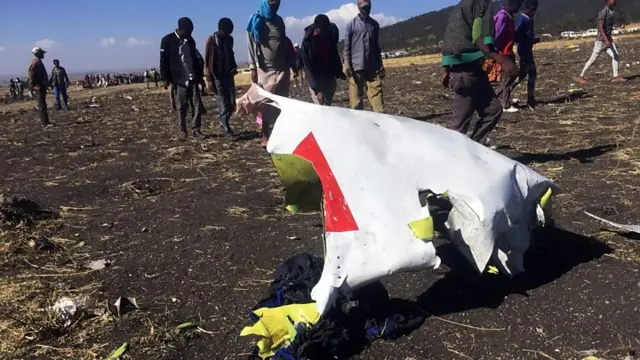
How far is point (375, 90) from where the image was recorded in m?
7.44

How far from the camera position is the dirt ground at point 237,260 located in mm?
2836

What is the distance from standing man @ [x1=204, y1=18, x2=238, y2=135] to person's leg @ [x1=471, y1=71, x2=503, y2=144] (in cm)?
473

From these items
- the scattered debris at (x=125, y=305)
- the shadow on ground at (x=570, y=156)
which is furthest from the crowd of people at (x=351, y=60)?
the scattered debris at (x=125, y=305)

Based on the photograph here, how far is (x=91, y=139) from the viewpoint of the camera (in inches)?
418

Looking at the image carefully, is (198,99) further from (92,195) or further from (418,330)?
(418,330)

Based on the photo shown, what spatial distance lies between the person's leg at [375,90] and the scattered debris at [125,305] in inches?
188

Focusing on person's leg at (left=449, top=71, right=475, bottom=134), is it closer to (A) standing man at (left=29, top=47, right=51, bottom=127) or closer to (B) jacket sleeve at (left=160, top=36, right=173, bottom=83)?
(B) jacket sleeve at (left=160, top=36, right=173, bottom=83)

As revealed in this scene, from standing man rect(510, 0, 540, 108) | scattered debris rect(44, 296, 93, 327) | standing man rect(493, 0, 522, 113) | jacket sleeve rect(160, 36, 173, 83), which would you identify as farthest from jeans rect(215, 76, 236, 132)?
scattered debris rect(44, 296, 93, 327)

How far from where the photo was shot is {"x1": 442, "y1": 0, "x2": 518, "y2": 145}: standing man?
4723 millimetres

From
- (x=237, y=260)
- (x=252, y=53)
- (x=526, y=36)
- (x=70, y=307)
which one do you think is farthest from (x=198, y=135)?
(x=70, y=307)

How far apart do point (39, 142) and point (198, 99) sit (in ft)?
14.0

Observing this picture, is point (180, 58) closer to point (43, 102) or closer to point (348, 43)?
point (348, 43)

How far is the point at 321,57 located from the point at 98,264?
4331 millimetres

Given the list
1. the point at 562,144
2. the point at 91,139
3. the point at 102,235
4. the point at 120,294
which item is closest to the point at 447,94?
the point at 562,144
